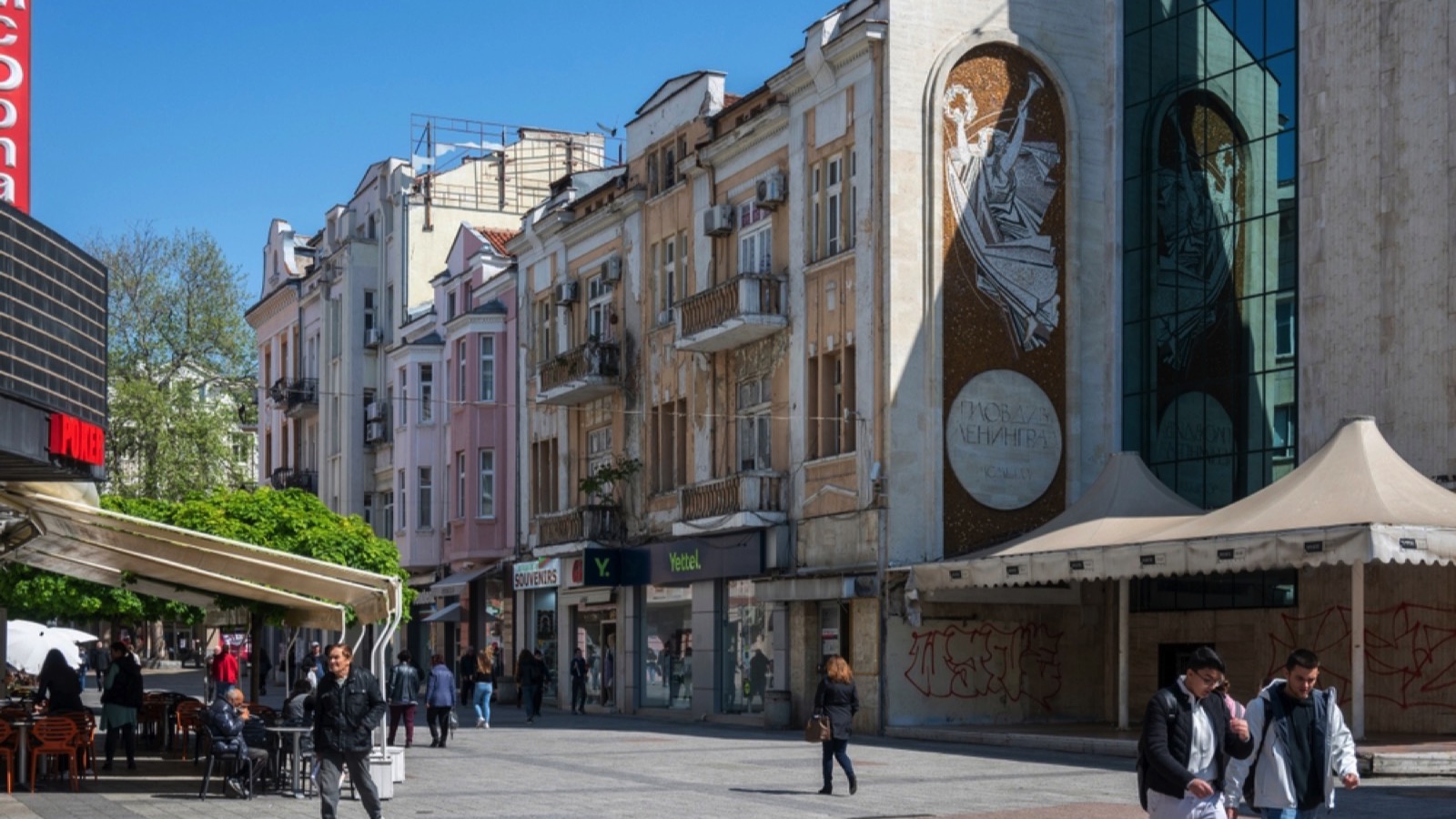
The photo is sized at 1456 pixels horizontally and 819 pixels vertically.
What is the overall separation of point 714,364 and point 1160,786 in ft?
92.5

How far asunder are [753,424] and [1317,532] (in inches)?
606

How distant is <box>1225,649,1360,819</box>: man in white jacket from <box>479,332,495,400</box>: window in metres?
39.8

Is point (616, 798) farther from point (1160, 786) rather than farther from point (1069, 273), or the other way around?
point (1069, 273)

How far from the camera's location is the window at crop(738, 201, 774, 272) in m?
35.8

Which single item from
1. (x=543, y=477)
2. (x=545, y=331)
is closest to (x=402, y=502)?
(x=543, y=477)

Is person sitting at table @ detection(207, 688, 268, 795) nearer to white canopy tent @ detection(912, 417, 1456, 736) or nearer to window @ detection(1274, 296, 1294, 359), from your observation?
white canopy tent @ detection(912, 417, 1456, 736)

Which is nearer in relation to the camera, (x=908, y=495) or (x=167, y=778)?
(x=167, y=778)

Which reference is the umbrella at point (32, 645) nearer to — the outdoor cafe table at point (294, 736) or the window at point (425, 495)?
the window at point (425, 495)

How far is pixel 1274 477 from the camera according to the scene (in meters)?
28.4

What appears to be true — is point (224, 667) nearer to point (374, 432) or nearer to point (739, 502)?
point (739, 502)

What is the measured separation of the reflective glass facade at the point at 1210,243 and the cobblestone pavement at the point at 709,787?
6545 mm

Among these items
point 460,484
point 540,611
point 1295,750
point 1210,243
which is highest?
point 1210,243

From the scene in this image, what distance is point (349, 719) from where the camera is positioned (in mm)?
14508

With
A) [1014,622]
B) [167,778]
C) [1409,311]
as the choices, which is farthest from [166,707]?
[1409,311]
